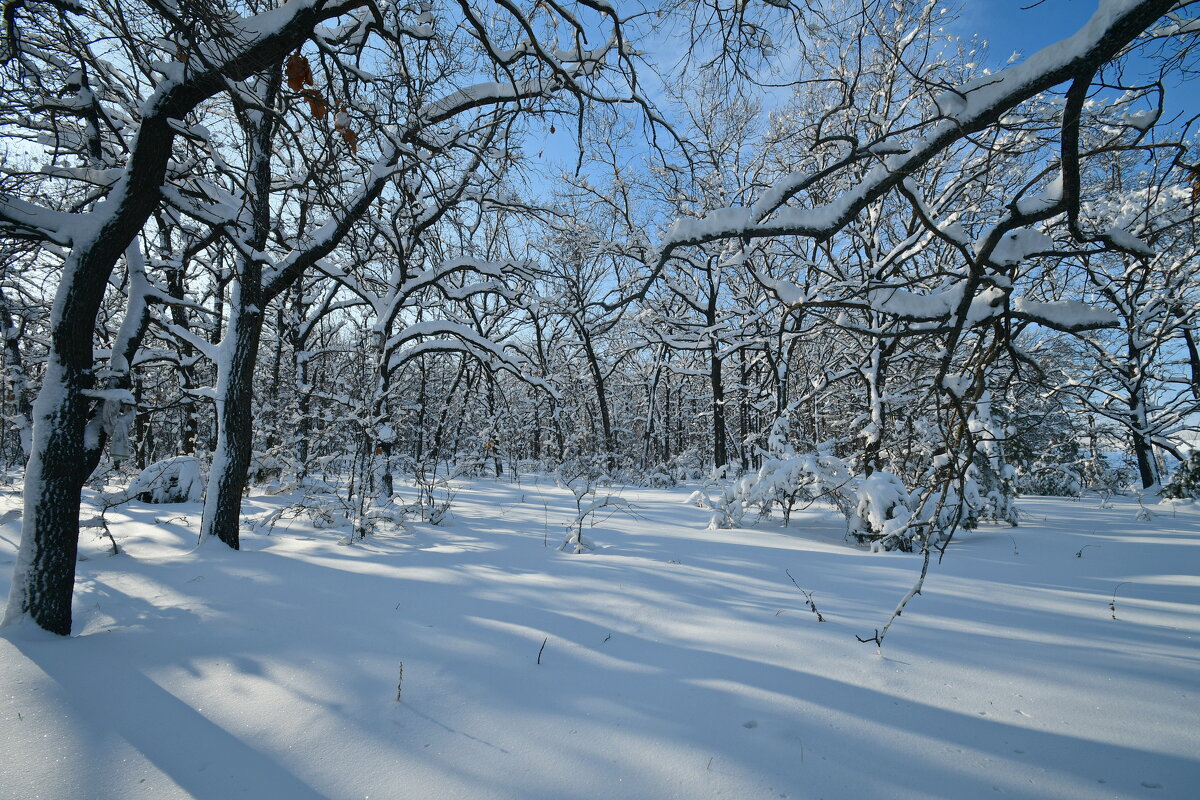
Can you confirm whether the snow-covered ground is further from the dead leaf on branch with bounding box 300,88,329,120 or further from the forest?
the dead leaf on branch with bounding box 300,88,329,120

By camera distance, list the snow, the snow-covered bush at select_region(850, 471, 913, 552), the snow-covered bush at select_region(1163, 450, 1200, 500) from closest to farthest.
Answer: the snow < the snow-covered bush at select_region(850, 471, 913, 552) < the snow-covered bush at select_region(1163, 450, 1200, 500)

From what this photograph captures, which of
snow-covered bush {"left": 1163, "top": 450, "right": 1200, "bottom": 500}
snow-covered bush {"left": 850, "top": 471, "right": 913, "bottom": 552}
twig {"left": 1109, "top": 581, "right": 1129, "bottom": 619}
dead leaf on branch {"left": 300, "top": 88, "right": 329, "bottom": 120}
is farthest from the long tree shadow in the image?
snow-covered bush {"left": 1163, "top": 450, "right": 1200, "bottom": 500}

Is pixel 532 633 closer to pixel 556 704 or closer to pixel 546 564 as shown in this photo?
pixel 556 704

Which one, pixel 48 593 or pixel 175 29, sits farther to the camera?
pixel 48 593

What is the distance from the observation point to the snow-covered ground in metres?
1.73

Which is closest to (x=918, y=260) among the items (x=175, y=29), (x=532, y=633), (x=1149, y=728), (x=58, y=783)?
(x=1149, y=728)

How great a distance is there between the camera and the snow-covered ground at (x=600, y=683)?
5.67 ft

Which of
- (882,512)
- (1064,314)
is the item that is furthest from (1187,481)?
(1064,314)

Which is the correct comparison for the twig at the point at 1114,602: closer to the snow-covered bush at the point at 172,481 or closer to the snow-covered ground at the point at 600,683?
the snow-covered ground at the point at 600,683

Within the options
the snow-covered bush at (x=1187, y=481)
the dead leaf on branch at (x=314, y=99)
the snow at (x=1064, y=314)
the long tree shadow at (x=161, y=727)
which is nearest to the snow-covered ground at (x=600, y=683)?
the long tree shadow at (x=161, y=727)

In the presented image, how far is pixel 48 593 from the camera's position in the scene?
2.84 metres

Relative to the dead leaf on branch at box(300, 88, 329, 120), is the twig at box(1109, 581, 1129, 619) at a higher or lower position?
lower

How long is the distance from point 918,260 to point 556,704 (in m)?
11.0

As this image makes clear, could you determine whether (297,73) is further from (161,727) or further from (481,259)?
(481,259)
